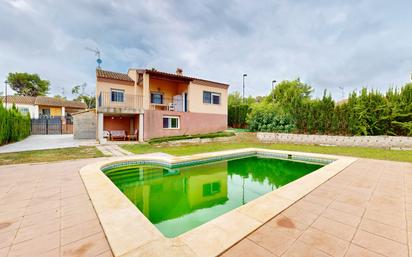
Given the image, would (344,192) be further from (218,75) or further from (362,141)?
(218,75)

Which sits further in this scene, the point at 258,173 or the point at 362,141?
the point at 362,141

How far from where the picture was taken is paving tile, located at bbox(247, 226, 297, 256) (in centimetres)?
210

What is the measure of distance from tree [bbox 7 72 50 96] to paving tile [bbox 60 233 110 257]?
171 ft

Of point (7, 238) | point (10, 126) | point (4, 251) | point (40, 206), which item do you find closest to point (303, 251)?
point (4, 251)

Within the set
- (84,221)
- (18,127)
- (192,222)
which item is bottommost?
(192,222)

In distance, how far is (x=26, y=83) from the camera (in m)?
37.4

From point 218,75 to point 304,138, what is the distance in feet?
51.2

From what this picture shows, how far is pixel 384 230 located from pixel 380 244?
0.48 metres

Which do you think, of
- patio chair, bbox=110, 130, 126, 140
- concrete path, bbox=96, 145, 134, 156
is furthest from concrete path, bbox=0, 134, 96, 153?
concrete path, bbox=96, 145, 134, 156

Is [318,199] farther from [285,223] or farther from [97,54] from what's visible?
[97,54]

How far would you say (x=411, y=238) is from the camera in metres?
2.36

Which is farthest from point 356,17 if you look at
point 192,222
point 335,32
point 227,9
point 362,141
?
point 192,222

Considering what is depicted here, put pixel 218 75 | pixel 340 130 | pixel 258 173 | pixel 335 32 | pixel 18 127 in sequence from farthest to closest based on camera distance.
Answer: pixel 218 75 < pixel 18 127 < pixel 340 130 < pixel 335 32 < pixel 258 173

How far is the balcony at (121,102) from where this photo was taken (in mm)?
13219
